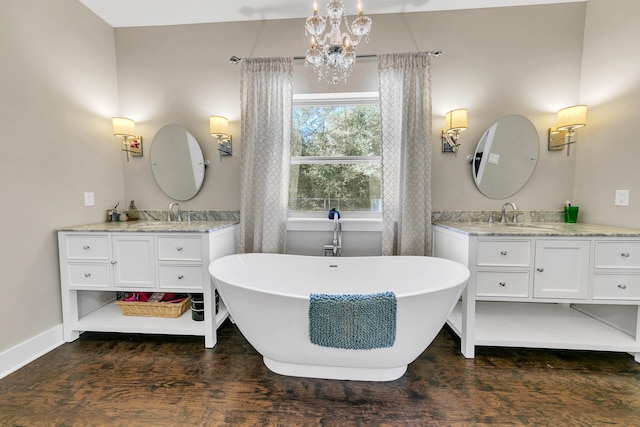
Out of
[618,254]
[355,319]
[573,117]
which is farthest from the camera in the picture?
[573,117]

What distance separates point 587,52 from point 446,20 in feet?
3.85

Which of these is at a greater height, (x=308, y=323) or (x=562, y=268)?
(x=562, y=268)

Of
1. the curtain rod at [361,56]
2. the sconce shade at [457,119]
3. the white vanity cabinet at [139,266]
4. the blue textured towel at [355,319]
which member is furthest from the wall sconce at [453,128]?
the white vanity cabinet at [139,266]

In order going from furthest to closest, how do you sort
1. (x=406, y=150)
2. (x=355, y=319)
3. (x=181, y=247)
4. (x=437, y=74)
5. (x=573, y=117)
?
(x=437, y=74), (x=406, y=150), (x=573, y=117), (x=181, y=247), (x=355, y=319)

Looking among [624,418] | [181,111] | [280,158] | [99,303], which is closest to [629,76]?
[624,418]

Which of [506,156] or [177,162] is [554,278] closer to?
[506,156]

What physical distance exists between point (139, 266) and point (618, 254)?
3232mm

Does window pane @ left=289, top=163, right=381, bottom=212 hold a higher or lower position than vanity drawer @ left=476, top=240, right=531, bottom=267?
higher

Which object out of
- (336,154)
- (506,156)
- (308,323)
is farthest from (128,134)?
(506,156)

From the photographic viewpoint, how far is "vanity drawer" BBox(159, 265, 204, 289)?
1890 millimetres

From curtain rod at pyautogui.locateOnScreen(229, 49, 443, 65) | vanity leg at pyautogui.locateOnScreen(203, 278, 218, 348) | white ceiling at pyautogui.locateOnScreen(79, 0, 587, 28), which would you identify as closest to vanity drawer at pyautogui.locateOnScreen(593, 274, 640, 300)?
curtain rod at pyautogui.locateOnScreen(229, 49, 443, 65)

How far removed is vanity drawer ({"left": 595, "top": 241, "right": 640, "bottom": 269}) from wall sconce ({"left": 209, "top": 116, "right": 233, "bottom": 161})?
9.31ft

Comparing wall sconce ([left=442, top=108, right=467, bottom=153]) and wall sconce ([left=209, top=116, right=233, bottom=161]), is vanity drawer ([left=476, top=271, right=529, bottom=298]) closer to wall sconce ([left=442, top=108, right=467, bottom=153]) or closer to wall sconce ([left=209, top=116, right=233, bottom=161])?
wall sconce ([left=442, top=108, right=467, bottom=153])

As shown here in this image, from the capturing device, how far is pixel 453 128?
2133 mm
